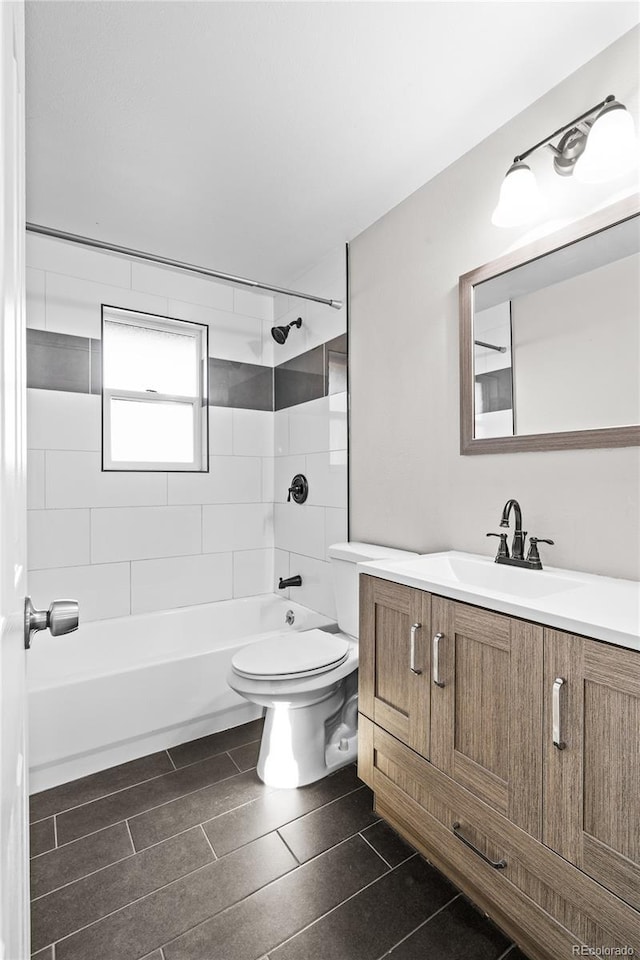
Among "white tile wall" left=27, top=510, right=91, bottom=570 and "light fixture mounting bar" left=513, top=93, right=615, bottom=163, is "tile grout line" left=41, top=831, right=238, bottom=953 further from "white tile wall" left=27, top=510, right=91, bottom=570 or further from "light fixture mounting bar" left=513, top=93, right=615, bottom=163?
"light fixture mounting bar" left=513, top=93, right=615, bottom=163

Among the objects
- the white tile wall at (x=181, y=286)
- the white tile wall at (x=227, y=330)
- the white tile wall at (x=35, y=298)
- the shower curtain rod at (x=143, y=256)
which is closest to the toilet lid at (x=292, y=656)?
the shower curtain rod at (x=143, y=256)

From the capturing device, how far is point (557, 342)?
1549 mm

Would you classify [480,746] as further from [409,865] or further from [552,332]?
[552,332]

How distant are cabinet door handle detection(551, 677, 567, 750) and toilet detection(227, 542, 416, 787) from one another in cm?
93

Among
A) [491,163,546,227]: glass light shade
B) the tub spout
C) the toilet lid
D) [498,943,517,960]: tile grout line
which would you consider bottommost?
[498,943,517,960]: tile grout line

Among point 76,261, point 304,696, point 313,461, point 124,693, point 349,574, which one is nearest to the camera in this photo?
point 304,696

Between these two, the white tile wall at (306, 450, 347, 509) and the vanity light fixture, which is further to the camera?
the white tile wall at (306, 450, 347, 509)

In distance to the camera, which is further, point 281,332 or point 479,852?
point 281,332

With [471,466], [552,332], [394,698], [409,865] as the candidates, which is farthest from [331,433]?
[409,865]

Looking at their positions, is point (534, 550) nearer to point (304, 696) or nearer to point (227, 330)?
point (304, 696)

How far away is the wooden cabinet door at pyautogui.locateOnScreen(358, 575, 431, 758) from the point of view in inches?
55.5

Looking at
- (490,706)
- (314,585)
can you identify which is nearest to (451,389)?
(490,706)

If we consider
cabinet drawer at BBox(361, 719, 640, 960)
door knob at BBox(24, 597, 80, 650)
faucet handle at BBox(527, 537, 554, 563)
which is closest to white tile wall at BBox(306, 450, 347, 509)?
faucet handle at BBox(527, 537, 554, 563)

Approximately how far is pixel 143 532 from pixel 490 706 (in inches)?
82.6
